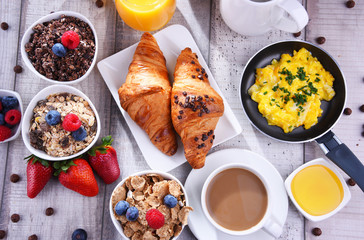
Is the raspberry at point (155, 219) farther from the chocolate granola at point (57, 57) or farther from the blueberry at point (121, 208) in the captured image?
the chocolate granola at point (57, 57)

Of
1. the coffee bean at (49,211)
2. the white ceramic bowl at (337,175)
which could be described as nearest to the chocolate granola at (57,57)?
the coffee bean at (49,211)

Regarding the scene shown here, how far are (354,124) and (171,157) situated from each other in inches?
37.8

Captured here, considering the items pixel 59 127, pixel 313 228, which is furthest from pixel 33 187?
pixel 313 228

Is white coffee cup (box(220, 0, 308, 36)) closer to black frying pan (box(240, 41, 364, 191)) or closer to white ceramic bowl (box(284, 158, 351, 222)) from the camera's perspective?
black frying pan (box(240, 41, 364, 191))

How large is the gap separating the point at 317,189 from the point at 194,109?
75 cm

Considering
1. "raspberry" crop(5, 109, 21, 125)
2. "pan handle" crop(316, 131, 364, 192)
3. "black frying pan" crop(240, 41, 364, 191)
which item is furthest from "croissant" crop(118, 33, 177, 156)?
"pan handle" crop(316, 131, 364, 192)

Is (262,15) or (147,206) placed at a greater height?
(262,15)

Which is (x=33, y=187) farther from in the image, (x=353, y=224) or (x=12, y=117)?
(x=353, y=224)

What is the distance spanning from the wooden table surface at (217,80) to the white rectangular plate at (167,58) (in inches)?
3.5

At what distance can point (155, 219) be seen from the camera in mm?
1306

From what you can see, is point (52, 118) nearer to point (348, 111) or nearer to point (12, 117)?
point (12, 117)

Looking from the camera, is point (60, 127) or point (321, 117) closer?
point (60, 127)

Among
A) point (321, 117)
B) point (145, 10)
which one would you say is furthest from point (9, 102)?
point (321, 117)

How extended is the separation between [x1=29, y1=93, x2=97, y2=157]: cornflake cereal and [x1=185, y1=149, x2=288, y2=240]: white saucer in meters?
0.53
